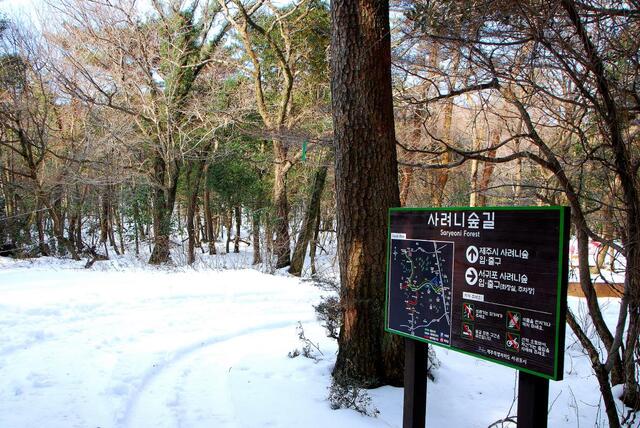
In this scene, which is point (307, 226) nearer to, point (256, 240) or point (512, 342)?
point (256, 240)

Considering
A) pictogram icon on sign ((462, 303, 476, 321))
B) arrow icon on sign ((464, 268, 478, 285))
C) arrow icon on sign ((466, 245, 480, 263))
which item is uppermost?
arrow icon on sign ((466, 245, 480, 263))

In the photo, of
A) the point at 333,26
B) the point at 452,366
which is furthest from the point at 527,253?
the point at 452,366

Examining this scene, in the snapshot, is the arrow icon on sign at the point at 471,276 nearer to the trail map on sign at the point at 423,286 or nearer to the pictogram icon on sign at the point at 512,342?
the trail map on sign at the point at 423,286

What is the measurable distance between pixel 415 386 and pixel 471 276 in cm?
88

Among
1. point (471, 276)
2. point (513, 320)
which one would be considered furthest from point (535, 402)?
point (471, 276)

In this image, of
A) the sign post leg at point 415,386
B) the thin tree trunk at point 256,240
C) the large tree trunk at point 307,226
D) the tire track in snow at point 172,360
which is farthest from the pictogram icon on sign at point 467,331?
the thin tree trunk at point 256,240

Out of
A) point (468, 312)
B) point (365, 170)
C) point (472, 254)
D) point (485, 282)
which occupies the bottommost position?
point (468, 312)

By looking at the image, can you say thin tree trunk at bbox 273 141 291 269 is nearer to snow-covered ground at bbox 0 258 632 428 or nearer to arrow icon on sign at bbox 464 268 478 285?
snow-covered ground at bbox 0 258 632 428

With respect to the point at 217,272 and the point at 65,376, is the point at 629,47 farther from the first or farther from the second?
the point at 217,272

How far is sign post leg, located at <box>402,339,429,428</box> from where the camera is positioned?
2982mm

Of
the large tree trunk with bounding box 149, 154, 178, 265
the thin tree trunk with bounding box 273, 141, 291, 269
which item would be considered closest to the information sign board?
the thin tree trunk with bounding box 273, 141, 291, 269

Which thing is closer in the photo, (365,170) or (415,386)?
(415,386)

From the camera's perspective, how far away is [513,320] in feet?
7.68

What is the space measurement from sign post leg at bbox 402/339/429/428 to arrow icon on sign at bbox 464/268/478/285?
64 cm
